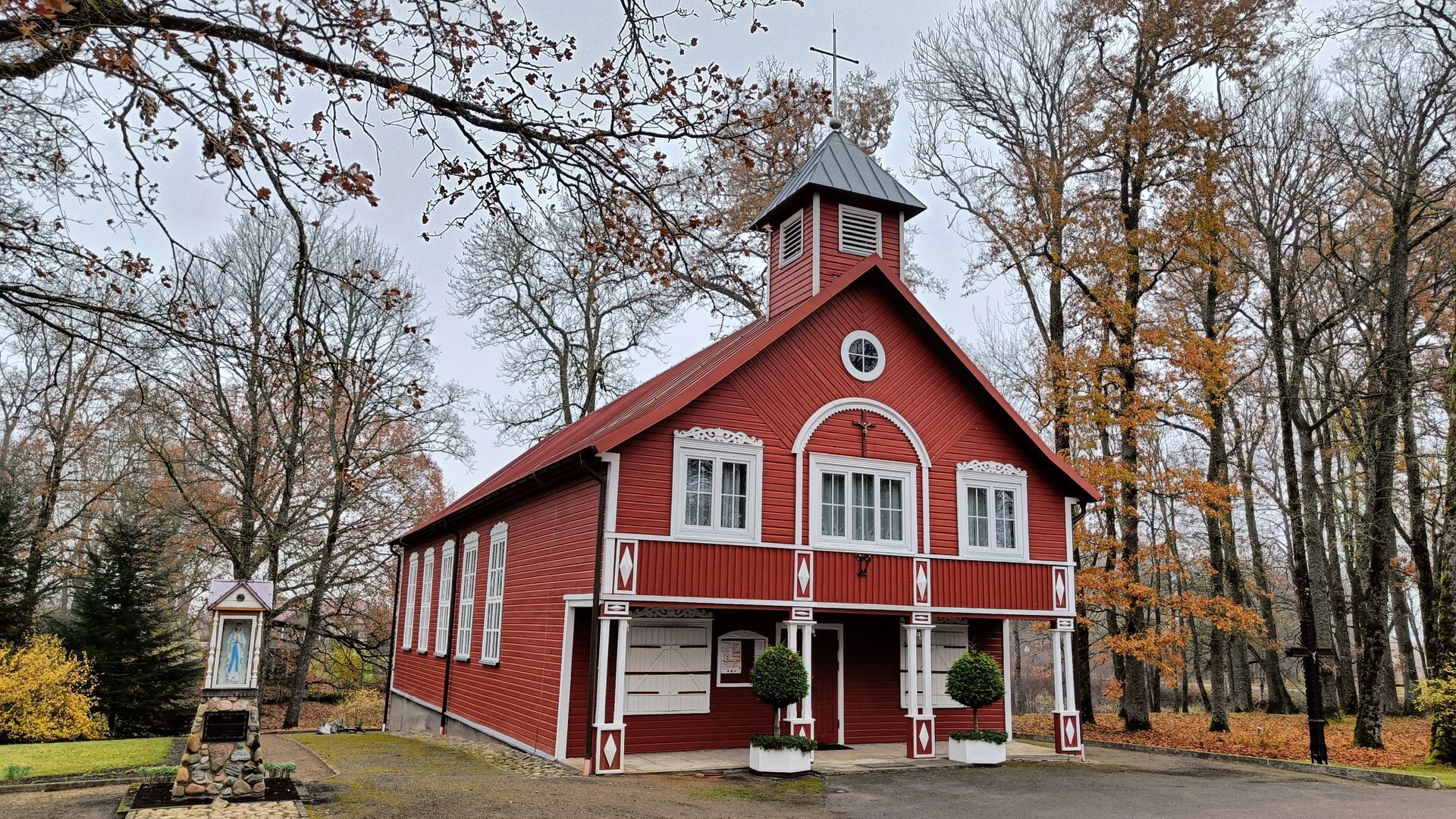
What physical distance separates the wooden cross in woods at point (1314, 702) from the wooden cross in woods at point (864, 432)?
24.3 feet

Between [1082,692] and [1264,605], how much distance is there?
9.54m

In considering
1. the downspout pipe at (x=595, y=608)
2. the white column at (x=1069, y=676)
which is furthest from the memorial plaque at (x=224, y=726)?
the white column at (x=1069, y=676)

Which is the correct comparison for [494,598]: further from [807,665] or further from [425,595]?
[807,665]

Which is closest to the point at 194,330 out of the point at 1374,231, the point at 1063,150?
the point at 1063,150

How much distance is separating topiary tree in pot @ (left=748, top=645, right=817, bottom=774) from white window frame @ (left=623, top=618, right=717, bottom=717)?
180cm

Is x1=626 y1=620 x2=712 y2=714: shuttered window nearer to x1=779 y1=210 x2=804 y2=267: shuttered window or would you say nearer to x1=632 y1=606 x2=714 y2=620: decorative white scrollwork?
x1=632 y1=606 x2=714 y2=620: decorative white scrollwork

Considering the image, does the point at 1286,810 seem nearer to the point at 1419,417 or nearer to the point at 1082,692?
the point at 1082,692

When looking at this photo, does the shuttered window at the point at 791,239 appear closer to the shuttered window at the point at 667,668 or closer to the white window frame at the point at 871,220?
the white window frame at the point at 871,220

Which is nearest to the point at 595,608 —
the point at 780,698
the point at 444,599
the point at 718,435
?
the point at 780,698

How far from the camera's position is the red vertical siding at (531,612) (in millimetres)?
14438

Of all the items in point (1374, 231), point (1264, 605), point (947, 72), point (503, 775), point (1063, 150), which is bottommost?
point (503, 775)

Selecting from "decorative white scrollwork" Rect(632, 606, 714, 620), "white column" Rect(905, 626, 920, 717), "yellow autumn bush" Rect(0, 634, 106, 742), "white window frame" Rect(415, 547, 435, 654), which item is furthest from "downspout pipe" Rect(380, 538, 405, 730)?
"white column" Rect(905, 626, 920, 717)

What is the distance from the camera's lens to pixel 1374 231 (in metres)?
21.2

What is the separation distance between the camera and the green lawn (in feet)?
37.9
